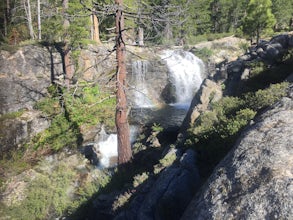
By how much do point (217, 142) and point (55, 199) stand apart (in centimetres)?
750

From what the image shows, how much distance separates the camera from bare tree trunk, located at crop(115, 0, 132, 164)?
9.88m

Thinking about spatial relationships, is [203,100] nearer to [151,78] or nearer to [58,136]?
[58,136]

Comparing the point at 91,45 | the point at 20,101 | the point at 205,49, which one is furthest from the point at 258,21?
the point at 20,101

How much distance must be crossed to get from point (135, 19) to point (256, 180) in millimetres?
9036

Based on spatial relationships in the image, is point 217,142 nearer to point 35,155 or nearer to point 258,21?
point 35,155

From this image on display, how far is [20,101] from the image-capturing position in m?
19.6

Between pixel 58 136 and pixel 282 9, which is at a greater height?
pixel 282 9

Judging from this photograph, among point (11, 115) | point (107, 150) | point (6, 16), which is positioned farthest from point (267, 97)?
point (6, 16)

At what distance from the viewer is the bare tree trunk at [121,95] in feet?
32.4

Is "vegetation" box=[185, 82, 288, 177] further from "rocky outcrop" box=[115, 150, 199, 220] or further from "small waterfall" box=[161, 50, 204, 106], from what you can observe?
"small waterfall" box=[161, 50, 204, 106]

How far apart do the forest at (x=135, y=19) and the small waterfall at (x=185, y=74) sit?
2617 mm

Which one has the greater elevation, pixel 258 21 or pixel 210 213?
pixel 258 21

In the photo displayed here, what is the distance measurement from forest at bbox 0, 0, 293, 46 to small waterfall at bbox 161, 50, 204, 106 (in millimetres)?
2617

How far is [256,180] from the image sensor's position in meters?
3.80
